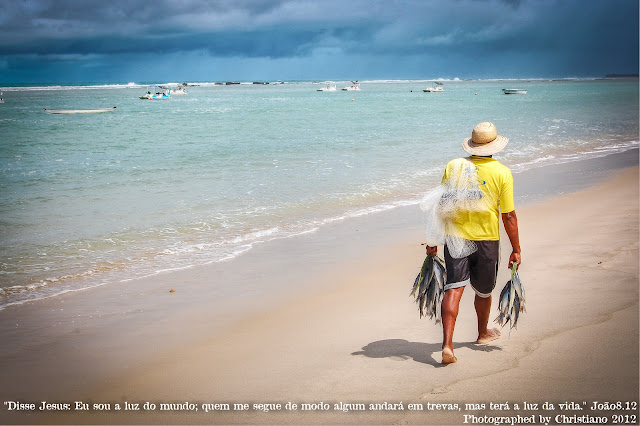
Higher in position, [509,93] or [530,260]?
[509,93]

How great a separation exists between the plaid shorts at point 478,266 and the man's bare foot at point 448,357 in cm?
47

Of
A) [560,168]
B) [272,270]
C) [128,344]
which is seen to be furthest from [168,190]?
[560,168]

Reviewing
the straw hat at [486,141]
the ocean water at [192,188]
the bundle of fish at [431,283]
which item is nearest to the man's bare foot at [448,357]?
the bundle of fish at [431,283]

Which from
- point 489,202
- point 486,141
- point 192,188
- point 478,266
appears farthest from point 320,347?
point 192,188

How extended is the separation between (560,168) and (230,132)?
60.1 feet

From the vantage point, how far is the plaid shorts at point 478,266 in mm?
4031

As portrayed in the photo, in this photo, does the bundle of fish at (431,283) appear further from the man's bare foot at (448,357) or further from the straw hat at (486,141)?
the straw hat at (486,141)

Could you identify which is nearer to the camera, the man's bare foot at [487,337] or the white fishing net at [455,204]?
the white fishing net at [455,204]

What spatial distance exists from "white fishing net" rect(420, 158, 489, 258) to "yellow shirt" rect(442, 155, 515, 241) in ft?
0.08

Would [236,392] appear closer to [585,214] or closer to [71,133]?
[585,214]

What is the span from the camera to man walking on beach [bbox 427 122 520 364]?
13.0 feet

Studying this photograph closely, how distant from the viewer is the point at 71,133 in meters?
31.2

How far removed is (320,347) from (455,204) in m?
1.71

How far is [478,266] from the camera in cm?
408
